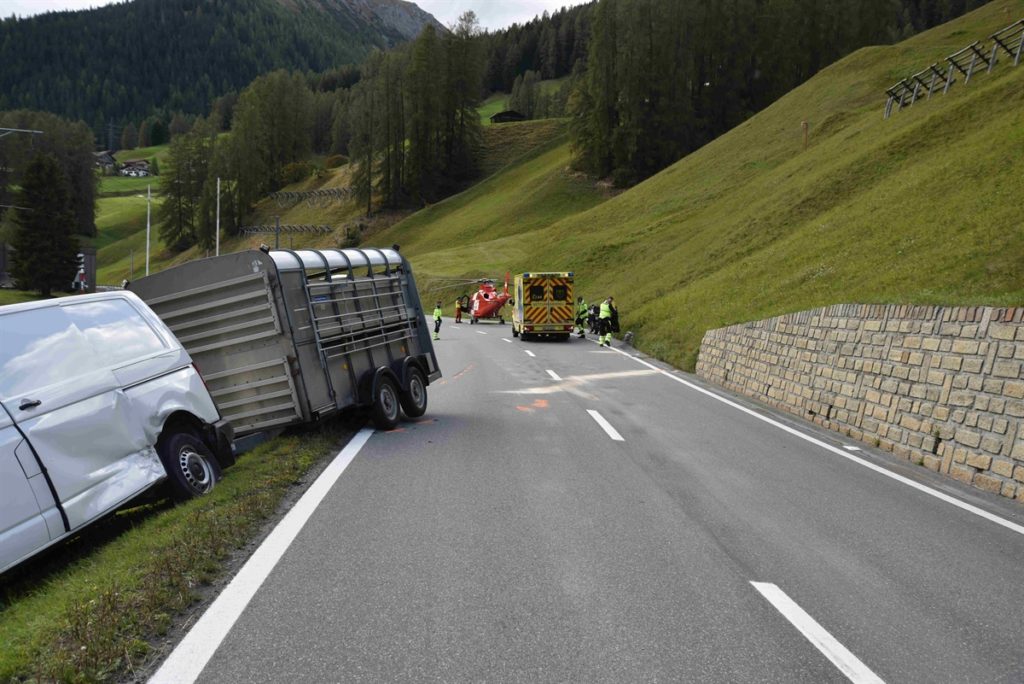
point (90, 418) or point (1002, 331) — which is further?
point (1002, 331)

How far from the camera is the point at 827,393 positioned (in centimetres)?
1236

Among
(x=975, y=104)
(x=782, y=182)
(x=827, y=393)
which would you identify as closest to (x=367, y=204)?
(x=782, y=182)

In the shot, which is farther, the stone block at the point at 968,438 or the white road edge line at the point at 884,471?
the stone block at the point at 968,438

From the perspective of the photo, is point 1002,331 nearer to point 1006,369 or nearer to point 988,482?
point 1006,369

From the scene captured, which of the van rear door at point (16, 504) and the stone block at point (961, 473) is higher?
the van rear door at point (16, 504)

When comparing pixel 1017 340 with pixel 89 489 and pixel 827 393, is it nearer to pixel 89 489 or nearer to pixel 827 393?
pixel 827 393

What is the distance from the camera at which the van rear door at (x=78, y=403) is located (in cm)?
537

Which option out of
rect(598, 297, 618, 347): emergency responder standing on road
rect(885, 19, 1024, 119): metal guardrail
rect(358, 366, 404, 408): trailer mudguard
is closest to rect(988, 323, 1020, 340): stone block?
rect(358, 366, 404, 408): trailer mudguard

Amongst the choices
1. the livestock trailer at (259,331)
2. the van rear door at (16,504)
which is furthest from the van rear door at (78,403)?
the livestock trailer at (259,331)

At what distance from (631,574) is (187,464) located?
14.0ft

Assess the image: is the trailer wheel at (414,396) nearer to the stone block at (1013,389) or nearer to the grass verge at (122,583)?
the grass verge at (122,583)

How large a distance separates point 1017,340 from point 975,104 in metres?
26.6

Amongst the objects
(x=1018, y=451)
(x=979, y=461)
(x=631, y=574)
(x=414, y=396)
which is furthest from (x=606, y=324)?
(x=631, y=574)

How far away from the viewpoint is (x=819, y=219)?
28.7 m
